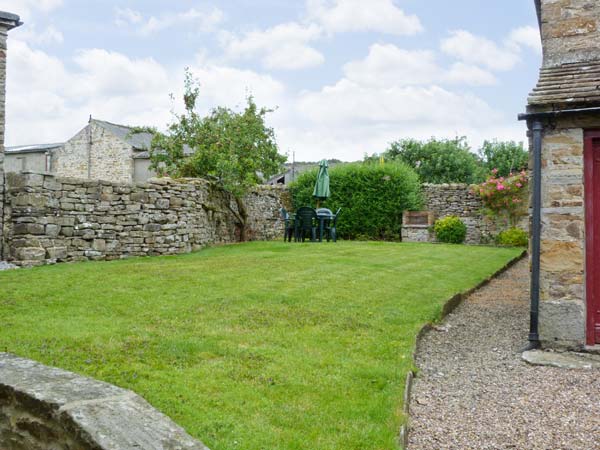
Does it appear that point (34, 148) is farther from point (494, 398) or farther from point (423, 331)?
point (494, 398)

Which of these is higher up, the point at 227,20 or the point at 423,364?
→ the point at 227,20

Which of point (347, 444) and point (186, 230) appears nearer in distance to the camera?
point (347, 444)

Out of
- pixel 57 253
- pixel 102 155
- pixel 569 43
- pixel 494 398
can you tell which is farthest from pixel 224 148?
pixel 102 155

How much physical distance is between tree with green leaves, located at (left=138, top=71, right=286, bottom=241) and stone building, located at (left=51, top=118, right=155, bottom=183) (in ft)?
42.3

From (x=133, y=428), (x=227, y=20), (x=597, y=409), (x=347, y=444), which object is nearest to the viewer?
(x=133, y=428)

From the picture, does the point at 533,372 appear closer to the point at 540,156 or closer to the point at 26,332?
the point at 540,156

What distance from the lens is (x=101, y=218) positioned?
486 inches

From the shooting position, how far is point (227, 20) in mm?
9477

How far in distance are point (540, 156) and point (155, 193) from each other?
9512mm

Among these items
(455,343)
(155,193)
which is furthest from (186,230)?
(455,343)

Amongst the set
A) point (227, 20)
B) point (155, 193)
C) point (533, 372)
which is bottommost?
point (533, 372)

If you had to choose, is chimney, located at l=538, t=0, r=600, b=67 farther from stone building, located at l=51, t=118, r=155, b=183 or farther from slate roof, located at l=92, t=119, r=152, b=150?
Result: slate roof, located at l=92, t=119, r=152, b=150

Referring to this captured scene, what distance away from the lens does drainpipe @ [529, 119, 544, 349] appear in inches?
239

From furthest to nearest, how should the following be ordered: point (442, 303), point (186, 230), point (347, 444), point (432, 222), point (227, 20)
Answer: point (432, 222) → point (186, 230) → point (227, 20) → point (442, 303) → point (347, 444)
